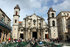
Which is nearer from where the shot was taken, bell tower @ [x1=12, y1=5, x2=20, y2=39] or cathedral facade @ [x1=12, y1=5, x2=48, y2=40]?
bell tower @ [x1=12, y1=5, x2=20, y2=39]

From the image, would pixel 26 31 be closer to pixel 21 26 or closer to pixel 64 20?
pixel 21 26

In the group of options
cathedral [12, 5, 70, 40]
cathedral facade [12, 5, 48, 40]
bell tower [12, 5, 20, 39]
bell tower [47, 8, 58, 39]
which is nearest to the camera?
bell tower [12, 5, 20, 39]

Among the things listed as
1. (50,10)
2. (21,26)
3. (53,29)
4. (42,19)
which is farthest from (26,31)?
(50,10)

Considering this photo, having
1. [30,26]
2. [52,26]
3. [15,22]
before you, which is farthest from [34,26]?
[15,22]

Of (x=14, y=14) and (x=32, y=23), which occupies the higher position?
(x=14, y=14)

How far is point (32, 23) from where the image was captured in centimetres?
3362

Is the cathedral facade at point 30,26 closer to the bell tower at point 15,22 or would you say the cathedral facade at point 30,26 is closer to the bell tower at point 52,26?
the bell tower at point 15,22

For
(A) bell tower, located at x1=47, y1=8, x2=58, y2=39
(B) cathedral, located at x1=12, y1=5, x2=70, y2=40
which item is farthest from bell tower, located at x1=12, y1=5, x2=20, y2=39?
(A) bell tower, located at x1=47, y1=8, x2=58, y2=39

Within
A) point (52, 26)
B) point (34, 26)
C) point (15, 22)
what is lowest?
point (52, 26)

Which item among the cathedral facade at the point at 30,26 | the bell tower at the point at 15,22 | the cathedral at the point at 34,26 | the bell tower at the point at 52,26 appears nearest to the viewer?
the bell tower at the point at 15,22

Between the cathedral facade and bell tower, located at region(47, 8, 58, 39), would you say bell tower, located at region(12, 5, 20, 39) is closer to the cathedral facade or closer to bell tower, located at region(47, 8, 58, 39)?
the cathedral facade

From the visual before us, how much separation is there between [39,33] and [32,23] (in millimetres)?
5006

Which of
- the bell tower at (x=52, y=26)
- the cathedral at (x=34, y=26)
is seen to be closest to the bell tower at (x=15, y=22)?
the cathedral at (x=34, y=26)

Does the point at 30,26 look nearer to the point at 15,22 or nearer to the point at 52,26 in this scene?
the point at 15,22
